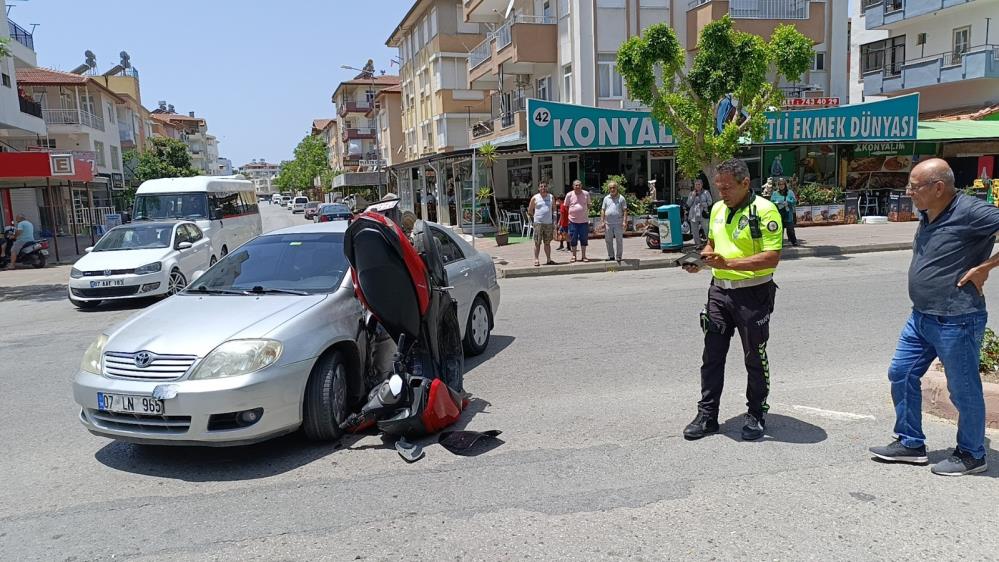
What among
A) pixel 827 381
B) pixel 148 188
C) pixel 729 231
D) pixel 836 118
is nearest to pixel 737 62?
pixel 836 118

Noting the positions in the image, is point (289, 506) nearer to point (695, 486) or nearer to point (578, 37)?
point (695, 486)

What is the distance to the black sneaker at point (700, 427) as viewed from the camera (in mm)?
4680

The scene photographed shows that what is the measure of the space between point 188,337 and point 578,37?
2242 cm

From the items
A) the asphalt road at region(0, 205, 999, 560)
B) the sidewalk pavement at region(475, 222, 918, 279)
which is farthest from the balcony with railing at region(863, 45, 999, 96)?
the asphalt road at region(0, 205, 999, 560)

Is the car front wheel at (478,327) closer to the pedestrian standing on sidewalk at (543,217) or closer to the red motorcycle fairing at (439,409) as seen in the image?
the red motorcycle fairing at (439,409)

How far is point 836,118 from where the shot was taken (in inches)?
896

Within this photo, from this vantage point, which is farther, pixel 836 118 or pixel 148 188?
pixel 836 118

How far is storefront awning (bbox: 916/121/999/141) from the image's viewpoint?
24.0 meters

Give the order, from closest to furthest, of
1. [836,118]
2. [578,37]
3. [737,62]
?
[737,62]
[836,118]
[578,37]

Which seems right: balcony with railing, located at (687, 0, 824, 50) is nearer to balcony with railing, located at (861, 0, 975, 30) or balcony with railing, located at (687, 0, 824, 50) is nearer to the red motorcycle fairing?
balcony with railing, located at (861, 0, 975, 30)

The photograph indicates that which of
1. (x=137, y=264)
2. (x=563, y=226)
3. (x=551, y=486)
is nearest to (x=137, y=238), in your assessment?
(x=137, y=264)

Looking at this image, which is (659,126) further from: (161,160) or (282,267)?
(161,160)

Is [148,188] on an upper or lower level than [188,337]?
upper

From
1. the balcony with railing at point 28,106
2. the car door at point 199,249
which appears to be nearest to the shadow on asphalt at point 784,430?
the car door at point 199,249
